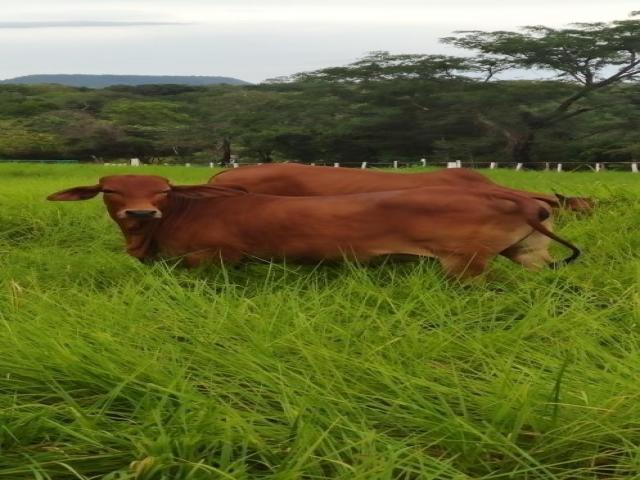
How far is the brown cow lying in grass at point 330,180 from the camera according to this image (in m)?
4.33

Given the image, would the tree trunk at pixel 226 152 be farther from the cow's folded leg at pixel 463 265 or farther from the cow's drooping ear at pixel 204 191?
the cow's folded leg at pixel 463 265

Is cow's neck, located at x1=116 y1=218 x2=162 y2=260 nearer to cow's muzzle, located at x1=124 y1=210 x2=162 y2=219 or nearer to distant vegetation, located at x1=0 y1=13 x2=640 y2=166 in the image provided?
cow's muzzle, located at x1=124 y1=210 x2=162 y2=219

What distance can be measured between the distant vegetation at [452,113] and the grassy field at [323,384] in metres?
27.7

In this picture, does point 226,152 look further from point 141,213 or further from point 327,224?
point 327,224

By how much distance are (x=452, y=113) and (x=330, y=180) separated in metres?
29.5

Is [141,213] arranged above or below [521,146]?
above

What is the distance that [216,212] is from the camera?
12.7 ft

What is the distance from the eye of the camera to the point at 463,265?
3457 millimetres

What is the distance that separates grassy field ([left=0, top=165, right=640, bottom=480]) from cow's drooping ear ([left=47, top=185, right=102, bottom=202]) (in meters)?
0.74

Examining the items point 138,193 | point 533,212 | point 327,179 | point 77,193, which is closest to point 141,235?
point 138,193

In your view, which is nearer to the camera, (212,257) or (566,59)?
(212,257)

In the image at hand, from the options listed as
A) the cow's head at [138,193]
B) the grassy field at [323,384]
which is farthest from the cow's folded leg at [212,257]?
the grassy field at [323,384]

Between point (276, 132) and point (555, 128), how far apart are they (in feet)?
40.2

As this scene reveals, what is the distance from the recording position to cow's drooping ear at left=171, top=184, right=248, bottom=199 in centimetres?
400
